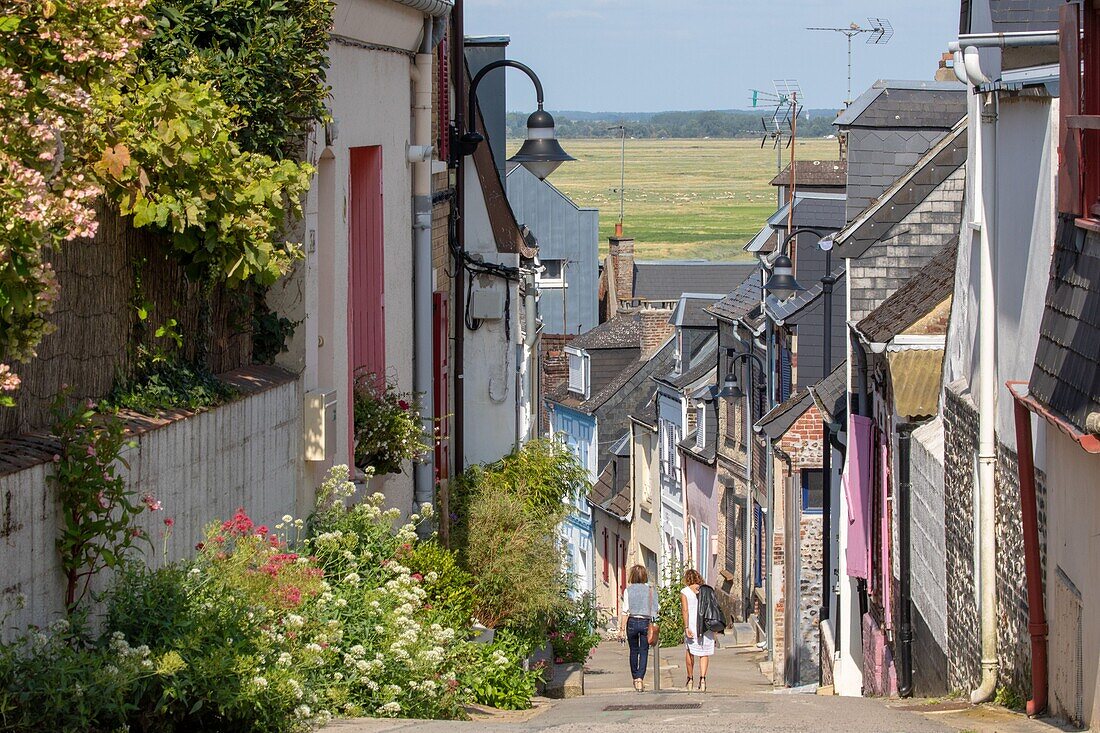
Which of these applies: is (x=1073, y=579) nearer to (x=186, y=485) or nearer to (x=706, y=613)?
(x=186, y=485)

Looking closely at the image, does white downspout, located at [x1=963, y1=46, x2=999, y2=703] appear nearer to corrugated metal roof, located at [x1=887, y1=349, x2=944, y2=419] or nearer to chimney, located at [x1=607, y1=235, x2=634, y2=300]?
corrugated metal roof, located at [x1=887, y1=349, x2=944, y2=419]

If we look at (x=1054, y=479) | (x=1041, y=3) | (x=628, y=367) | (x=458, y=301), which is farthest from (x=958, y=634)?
(x=628, y=367)

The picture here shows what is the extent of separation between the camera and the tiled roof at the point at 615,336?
169ft

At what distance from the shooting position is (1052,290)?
8.08 metres

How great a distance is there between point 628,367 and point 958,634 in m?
38.2

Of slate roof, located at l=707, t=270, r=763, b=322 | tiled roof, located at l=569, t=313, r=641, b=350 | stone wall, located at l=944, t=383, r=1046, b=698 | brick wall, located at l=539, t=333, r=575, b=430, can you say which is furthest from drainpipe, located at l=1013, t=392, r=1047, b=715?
brick wall, located at l=539, t=333, r=575, b=430

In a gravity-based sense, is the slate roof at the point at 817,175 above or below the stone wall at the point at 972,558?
above

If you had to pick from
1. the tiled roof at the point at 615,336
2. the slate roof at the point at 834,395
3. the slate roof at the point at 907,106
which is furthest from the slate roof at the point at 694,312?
the slate roof at the point at 907,106

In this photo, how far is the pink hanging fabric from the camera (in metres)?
18.1

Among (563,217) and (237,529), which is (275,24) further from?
(563,217)

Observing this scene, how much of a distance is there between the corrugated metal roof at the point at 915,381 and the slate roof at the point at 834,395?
5.29 meters

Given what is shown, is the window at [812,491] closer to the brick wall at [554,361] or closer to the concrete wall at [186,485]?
the concrete wall at [186,485]

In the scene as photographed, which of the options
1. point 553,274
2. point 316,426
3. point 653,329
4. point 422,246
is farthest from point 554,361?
point 316,426

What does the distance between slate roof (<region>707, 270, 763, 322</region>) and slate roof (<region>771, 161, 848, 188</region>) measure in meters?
4.43
